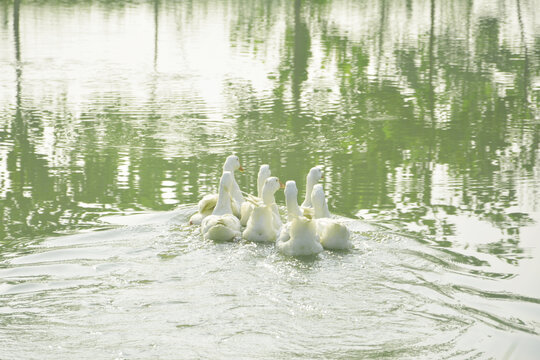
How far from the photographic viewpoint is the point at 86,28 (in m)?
26.5

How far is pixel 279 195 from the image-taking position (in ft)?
38.4

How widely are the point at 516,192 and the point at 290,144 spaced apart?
3685 mm

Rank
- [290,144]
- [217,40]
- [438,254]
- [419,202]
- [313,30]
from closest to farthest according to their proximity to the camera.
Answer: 1. [438,254]
2. [419,202]
3. [290,144]
4. [217,40]
5. [313,30]

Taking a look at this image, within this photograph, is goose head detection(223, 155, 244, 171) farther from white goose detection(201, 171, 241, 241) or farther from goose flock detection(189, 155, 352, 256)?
white goose detection(201, 171, 241, 241)

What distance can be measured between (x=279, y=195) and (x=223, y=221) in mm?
2051

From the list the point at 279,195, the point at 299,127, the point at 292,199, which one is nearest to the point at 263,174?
the point at 279,195

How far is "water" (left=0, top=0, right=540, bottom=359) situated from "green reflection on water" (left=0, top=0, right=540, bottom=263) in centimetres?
5

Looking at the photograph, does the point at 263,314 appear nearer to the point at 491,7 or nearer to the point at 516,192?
the point at 516,192

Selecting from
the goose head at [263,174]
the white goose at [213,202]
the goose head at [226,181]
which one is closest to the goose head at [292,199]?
the goose head at [226,181]

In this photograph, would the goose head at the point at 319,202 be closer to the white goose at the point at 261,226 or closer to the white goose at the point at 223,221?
the white goose at the point at 261,226

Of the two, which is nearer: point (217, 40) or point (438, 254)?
point (438, 254)

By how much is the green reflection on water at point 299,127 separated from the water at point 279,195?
0.17 ft

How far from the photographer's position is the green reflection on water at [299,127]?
1106 cm

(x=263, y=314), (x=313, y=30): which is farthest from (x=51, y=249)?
(x=313, y=30)
